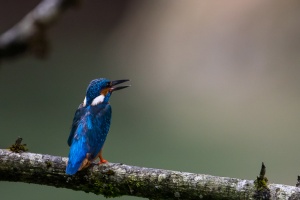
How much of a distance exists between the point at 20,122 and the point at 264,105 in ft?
5.95

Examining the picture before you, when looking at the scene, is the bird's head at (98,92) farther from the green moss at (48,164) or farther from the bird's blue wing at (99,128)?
the green moss at (48,164)

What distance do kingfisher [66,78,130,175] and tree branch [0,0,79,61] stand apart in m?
0.23

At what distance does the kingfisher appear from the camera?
2.04m

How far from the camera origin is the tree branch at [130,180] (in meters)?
1.81

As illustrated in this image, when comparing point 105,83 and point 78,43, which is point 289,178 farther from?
point 105,83

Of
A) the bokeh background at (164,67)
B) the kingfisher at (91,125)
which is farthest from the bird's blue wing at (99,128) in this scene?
the bokeh background at (164,67)

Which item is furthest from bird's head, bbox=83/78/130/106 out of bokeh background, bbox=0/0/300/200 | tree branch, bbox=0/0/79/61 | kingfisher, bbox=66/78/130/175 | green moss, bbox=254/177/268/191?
bokeh background, bbox=0/0/300/200

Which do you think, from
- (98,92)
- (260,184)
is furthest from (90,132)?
(260,184)

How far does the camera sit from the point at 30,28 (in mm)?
2242

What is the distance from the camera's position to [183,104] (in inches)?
230

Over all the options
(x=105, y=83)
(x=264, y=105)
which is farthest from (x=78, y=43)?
(x=105, y=83)

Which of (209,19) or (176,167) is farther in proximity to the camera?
(209,19)

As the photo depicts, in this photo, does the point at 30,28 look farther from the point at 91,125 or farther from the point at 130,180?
the point at 130,180

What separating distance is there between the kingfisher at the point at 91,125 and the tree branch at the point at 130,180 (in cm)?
5
